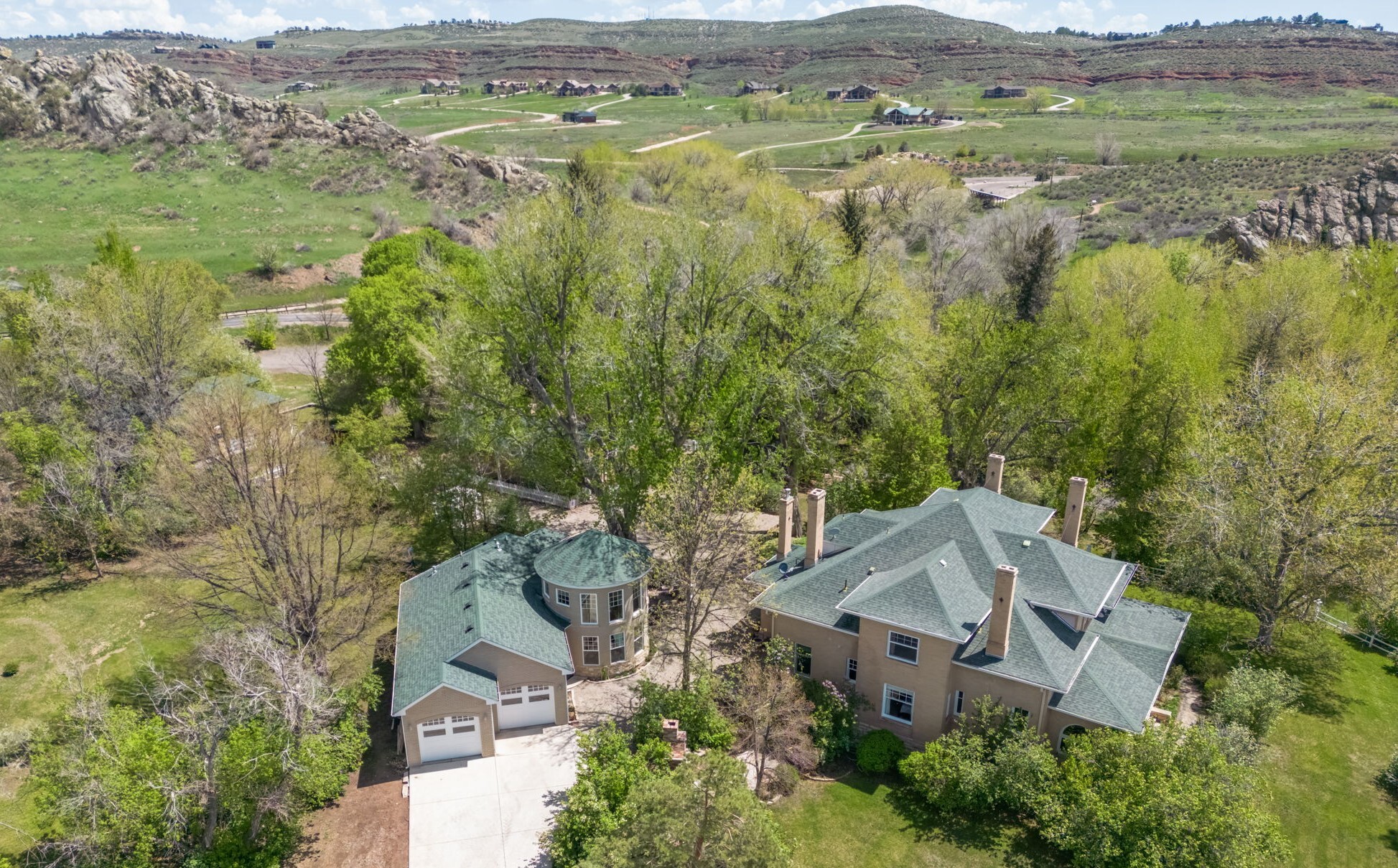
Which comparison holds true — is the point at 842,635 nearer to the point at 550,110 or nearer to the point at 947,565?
the point at 947,565

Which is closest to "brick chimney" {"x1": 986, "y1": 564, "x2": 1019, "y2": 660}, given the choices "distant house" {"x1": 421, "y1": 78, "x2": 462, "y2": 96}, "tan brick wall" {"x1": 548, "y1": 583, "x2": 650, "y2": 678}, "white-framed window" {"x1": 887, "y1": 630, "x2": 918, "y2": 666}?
"white-framed window" {"x1": 887, "y1": 630, "x2": 918, "y2": 666}

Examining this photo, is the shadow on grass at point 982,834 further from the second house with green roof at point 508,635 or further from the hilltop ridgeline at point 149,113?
the hilltop ridgeline at point 149,113

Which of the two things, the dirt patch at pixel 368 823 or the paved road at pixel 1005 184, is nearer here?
the dirt patch at pixel 368 823

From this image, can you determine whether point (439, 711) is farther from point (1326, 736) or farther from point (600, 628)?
point (1326, 736)

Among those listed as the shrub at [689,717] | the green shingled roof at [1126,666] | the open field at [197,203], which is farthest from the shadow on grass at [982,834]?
the open field at [197,203]

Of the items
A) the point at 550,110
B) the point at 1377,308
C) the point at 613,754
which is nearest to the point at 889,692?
the point at 613,754

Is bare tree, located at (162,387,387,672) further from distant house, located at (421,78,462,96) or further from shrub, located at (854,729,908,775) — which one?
distant house, located at (421,78,462,96)

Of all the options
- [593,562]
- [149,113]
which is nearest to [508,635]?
[593,562]
